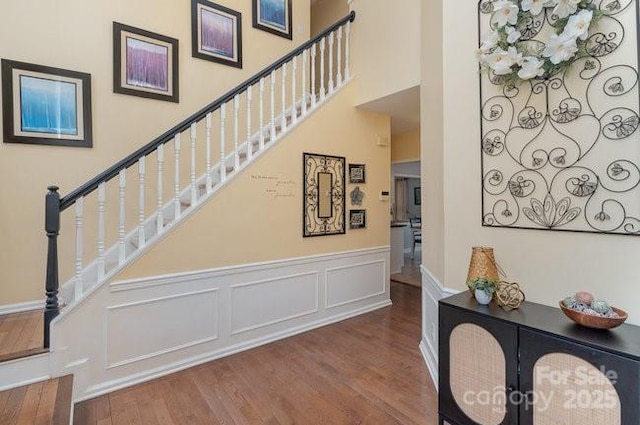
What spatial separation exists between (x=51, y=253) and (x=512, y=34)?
3.20m

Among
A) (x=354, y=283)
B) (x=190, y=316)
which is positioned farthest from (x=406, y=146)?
(x=190, y=316)

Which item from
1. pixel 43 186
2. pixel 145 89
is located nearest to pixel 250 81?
pixel 145 89

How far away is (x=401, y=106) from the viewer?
13.2ft

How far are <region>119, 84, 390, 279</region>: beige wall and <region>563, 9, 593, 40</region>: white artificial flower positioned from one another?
94.5 inches

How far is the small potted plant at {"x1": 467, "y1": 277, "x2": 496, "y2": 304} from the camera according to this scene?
1.76m

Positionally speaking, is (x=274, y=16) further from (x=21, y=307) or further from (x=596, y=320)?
(x=596, y=320)

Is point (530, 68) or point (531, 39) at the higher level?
point (531, 39)

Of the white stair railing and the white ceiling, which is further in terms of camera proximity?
the white ceiling

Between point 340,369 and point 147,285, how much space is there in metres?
1.73

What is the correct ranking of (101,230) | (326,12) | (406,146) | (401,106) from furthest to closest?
(406,146), (326,12), (401,106), (101,230)

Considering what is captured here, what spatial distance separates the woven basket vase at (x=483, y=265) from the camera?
186 cm

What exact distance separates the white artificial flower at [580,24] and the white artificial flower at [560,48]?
2cm

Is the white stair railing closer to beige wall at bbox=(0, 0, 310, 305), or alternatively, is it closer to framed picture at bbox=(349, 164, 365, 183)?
beige wall at bbox=(0, 0, 310, 305)

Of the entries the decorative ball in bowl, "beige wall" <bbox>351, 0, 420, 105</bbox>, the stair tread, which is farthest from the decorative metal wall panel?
the stair tread
